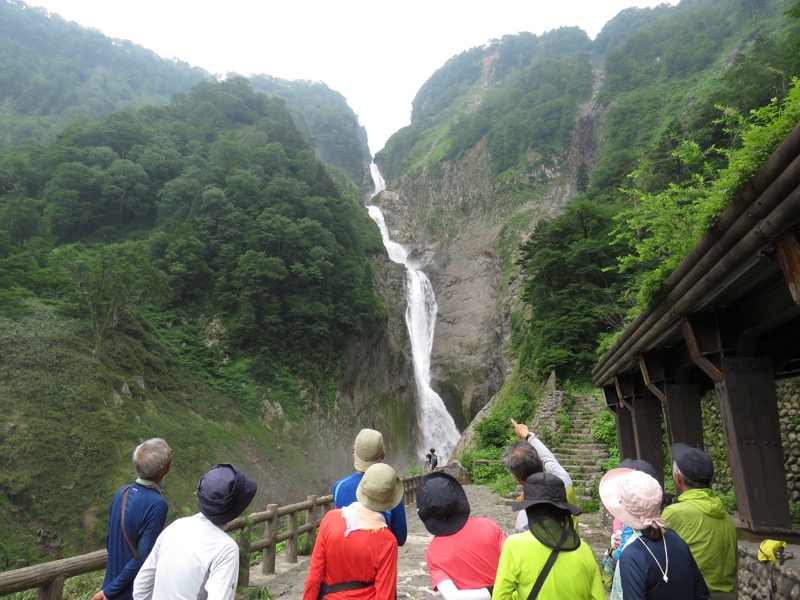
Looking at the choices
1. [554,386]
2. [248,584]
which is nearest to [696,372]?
[248,584]

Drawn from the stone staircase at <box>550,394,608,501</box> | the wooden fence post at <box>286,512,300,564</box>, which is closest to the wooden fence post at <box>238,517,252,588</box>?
the wooden fence post at <box>286,512,300,564</box>

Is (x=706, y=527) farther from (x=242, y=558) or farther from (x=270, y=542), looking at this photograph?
(x=270, y=542)

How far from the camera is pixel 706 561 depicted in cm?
277

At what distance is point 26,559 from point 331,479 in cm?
1338

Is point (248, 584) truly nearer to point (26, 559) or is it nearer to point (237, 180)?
point (26, 559)

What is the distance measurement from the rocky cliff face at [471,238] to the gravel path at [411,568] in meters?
19.4

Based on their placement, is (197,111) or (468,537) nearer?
(468,537)

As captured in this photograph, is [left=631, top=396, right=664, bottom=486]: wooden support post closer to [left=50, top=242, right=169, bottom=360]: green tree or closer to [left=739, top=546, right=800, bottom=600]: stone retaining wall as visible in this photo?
[left=739, top=546, right=800, bottom=600]: stone retaining wall

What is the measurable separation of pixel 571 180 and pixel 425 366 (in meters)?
24.2

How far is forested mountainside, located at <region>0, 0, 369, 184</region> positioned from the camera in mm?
43812

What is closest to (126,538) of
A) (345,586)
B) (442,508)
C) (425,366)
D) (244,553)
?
A: (345,586)

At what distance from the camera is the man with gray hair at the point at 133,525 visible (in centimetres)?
273

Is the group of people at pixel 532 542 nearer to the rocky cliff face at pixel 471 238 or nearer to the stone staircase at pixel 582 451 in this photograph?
the stone staircase at pixel 582 451

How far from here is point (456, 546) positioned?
2369mm
